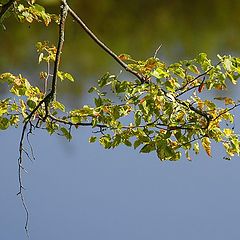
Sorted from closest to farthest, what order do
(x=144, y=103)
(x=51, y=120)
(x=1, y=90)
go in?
1. (x=144, y=103)
2. (x=51, y=120)
3. (x=1, y=90)

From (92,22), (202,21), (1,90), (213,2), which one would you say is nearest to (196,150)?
(1,90)

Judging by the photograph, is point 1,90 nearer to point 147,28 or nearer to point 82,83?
point 82,83

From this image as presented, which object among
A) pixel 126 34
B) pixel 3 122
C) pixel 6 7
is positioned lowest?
pixel 3 122

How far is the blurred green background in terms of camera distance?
396 centimetres

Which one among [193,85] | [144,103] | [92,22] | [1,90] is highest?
[92,22]

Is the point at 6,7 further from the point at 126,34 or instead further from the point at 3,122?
the point at 126,34

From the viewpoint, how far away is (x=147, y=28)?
4.71 m

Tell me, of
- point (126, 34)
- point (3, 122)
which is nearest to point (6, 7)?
point (3, 122)

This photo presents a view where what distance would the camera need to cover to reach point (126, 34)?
14.9ft

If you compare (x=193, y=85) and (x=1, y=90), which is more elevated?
(x=1, y=90)

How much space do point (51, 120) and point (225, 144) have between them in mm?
419

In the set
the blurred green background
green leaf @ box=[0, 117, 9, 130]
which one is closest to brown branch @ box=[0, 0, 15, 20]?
green leaf @ box=[0, 117, 9, 130]

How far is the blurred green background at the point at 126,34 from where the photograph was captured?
3957 millimetres

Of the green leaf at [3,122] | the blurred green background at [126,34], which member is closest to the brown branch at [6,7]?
the green leaf at [3,122]
